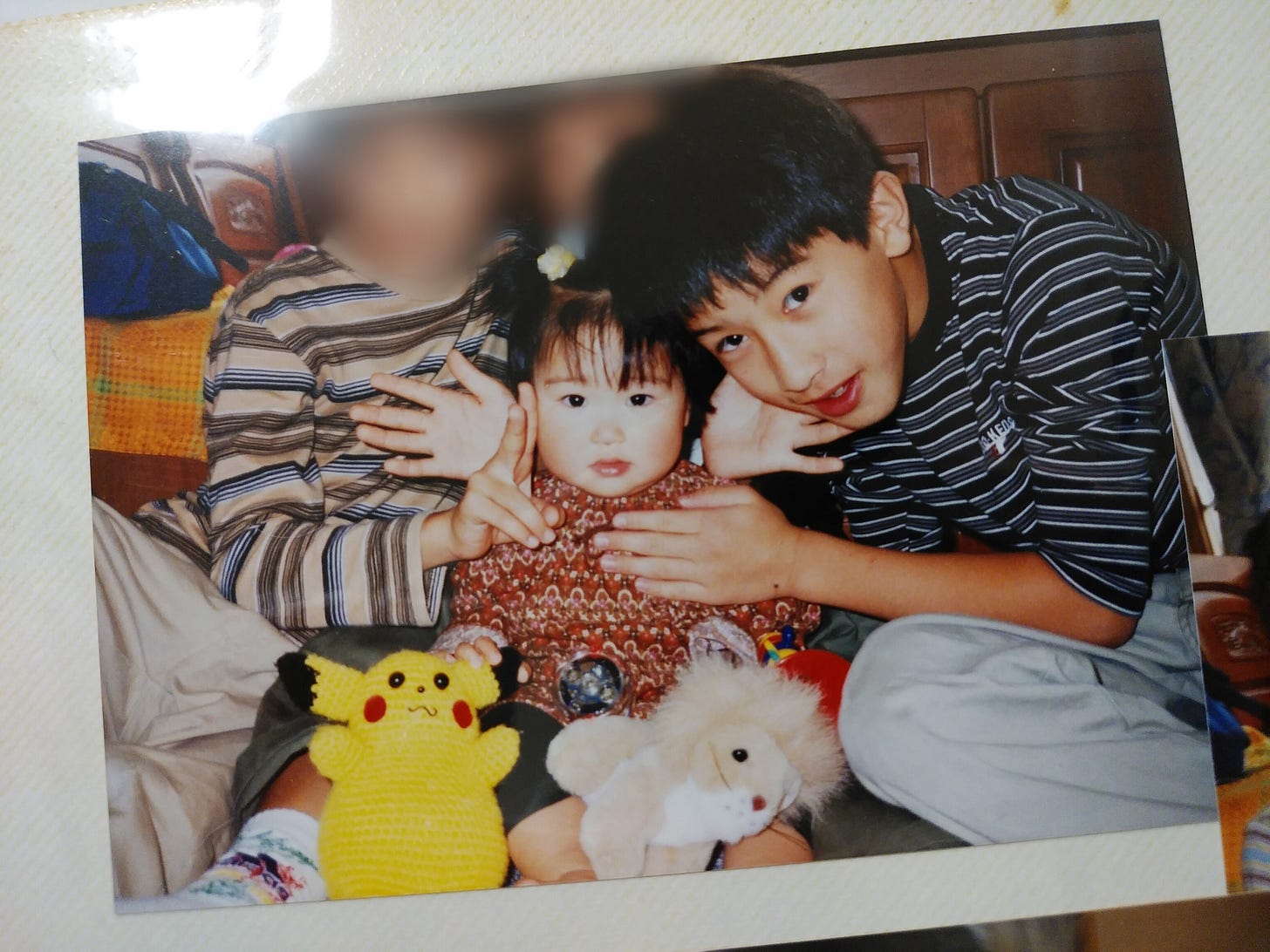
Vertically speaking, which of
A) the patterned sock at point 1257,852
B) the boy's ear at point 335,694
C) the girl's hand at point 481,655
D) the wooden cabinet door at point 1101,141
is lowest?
the patterned sock at point 1257,852

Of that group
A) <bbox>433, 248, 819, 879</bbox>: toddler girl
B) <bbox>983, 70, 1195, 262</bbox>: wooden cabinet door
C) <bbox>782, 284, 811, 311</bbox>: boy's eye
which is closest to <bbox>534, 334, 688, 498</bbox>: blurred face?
<bbox>433, 248, 819, 879</bbox>: toddler girl

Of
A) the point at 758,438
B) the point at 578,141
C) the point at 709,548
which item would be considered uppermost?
the point at 578,141

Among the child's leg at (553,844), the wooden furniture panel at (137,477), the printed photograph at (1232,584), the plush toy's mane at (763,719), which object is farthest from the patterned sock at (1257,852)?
the wooden furniture panel at (137,477)

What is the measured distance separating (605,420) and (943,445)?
1.20 feet

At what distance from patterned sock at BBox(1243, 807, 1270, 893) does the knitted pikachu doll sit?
0.79 m

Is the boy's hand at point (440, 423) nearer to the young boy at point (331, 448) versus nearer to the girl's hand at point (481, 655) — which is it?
the young boy at point (331, 448)

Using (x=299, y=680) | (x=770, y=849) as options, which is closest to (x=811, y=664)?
(x=770, y=849)

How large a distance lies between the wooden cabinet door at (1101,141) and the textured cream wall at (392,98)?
39mm

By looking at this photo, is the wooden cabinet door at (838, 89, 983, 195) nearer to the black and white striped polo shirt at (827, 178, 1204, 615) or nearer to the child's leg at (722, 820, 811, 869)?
the black and white striped polo shirt at (827, 178, 1204, 615)

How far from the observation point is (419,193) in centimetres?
99

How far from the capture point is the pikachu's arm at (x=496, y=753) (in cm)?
92

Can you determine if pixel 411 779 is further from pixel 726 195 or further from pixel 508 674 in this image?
pixel 726 195

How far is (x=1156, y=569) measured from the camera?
0.95 metres

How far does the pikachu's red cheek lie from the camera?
93 centimetres
